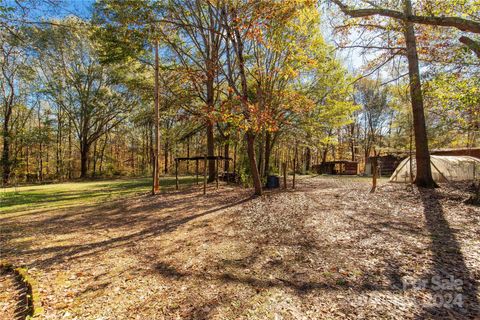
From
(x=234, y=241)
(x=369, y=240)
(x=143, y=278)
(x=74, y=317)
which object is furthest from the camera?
(x=234, y=241)

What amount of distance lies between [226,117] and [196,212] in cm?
318

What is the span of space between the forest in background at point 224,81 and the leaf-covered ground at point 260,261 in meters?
3.21

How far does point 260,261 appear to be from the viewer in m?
3.88

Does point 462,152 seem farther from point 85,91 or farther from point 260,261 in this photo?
point 85,91

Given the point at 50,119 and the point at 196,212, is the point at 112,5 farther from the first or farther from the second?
the point at 50,119

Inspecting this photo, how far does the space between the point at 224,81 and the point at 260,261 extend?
42.6 ft

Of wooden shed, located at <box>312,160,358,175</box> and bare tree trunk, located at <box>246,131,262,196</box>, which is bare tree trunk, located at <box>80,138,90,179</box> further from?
wooden shed, located at <box>312,160,358,175</box>

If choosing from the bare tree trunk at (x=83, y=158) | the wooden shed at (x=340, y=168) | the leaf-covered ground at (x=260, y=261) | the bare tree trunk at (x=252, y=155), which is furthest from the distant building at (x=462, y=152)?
the bare tree trunk at (x=83, y=158)

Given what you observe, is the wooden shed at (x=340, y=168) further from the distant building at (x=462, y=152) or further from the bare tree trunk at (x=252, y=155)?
the bare tree trunk at (x=252, y=155)

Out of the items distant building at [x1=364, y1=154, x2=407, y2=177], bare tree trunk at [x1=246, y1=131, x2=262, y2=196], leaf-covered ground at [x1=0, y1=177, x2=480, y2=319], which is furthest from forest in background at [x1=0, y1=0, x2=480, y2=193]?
leaf-covered ground at [x1=0, y1=177, x2=480, y2=319]

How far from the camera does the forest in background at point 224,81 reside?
6.17m

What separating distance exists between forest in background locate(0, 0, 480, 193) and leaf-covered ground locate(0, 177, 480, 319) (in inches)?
126

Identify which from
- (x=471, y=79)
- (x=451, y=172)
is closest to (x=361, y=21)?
(x=471, y=79)

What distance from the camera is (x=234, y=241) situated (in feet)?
16.2
